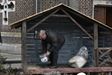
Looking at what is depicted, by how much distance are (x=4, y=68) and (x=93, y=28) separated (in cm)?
296

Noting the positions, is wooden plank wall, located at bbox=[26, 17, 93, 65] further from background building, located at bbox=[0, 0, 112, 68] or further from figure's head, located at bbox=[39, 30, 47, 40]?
background building, located at bbox=[0, 0, 112, 68]

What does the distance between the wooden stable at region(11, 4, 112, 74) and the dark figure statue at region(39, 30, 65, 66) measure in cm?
30

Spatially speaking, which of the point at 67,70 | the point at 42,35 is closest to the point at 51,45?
the point at 42,35

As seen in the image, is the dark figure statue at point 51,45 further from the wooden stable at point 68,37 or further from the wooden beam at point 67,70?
the wooden beam at point 67,70

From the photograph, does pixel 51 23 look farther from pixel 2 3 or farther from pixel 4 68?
pixel 2 3

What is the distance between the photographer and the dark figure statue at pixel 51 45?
39.6 ft

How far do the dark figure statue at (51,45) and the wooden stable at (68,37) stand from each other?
11.6 inches

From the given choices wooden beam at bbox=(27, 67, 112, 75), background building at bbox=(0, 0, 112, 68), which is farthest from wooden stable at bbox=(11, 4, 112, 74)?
background building at bbox=(0, 0, 112, 68)

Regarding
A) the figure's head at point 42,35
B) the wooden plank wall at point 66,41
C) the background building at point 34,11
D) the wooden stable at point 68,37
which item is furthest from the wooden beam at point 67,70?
the background building at point 34,11

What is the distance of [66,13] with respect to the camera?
12.2 meters

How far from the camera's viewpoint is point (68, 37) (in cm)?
1307

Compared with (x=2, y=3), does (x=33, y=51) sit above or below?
below

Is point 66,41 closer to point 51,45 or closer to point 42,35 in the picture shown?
point 51,45

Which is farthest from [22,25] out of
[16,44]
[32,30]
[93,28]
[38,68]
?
[16,44]
